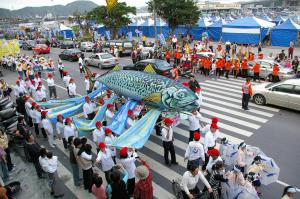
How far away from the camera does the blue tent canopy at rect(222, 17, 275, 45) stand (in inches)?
1235

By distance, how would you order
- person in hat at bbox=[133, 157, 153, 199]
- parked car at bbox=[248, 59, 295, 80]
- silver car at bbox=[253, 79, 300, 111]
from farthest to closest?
parked car at bbox=[248, 59, 295, 80] → silver car at bbox=[253, 79, 300, 111] → person in hat at bbox=[133, 157, 153, 199]

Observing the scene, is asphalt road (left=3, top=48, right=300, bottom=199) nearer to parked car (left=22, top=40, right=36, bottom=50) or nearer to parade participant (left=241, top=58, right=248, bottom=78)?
parade participant (left=241, top=58, right=248, bottom=78)

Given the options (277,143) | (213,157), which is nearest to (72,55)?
(277,143)

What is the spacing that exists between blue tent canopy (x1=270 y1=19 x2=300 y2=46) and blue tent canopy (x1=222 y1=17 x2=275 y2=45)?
44.6 inches

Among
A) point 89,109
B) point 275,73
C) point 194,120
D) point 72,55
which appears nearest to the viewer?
point 194,120

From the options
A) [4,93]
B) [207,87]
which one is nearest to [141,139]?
[207,87]

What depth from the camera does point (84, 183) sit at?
8141 millimetres

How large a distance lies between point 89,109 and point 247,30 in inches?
1018

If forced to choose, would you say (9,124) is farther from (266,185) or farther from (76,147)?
(266,185)

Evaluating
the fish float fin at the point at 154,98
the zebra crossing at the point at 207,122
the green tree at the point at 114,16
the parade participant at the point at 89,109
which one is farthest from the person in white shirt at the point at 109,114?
the green tree at the point at 114,16

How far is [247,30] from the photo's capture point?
32094 millimetres

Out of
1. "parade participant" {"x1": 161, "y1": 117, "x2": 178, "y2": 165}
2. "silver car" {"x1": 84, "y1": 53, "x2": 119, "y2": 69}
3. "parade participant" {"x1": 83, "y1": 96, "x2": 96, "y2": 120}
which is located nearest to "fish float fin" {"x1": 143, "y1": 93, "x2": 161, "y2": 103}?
"parade participant" {"x1": 161, "y1": 117, "x2": 178, "y2": 165}

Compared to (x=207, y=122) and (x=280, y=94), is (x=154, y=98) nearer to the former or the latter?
(x=207, y=122)

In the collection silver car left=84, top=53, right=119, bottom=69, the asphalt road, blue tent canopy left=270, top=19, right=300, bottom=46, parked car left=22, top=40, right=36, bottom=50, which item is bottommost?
the asphalt road
